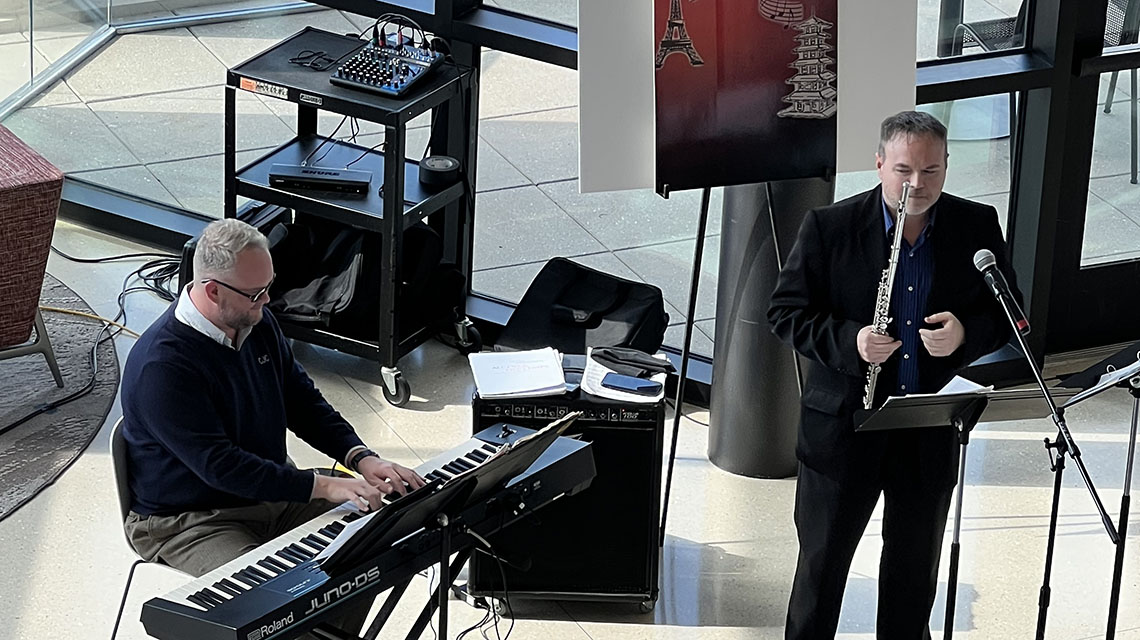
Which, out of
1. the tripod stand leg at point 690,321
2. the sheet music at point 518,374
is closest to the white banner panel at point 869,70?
the tripod stand leg at point 690,321

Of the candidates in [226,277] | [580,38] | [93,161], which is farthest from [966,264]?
[93,161]

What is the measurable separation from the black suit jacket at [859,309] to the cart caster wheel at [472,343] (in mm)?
2091

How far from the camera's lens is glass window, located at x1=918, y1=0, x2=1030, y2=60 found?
4.88 metres

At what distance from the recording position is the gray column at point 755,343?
14.3 ft

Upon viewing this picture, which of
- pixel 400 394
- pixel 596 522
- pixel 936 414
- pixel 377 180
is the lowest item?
pixel 400 394

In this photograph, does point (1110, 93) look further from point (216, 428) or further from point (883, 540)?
point (216, 428)

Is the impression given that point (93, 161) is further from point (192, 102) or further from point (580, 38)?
point (580, 38)

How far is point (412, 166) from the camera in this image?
5.14 m

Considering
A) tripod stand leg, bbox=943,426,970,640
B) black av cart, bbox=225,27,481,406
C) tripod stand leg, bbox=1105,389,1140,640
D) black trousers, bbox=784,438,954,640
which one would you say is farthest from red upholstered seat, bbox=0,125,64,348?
tripod stand leg, bbox=1105,389,1140,640

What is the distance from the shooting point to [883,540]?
3502 millimetres

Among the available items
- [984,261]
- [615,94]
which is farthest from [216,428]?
[984,261]

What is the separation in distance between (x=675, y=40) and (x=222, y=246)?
49.8 inches

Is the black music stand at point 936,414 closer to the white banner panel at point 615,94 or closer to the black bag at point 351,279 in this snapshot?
the white banner panel at point 615,94

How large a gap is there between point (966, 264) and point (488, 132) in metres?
2.39
